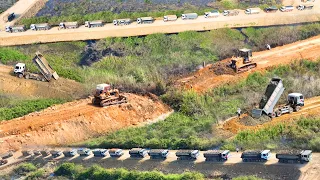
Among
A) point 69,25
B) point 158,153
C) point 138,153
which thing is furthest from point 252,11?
point 158,153

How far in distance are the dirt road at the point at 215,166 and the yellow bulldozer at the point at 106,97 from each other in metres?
8.09

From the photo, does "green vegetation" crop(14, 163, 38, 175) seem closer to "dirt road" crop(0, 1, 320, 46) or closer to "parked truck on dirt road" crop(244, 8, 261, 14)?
"dirt road" crop(0, 1, 320, 46)

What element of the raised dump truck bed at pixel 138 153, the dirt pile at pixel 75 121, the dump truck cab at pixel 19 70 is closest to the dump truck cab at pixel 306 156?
the raised dump truck bed at pixel 138 153

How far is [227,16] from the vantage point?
73.7 m

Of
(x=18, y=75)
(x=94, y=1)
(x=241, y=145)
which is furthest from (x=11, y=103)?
(x=94, y=1)

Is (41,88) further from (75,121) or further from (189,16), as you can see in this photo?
(189,16)

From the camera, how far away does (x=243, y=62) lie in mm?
61312

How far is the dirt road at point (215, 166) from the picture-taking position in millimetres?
41656

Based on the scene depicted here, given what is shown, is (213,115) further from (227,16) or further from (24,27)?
(24,27)

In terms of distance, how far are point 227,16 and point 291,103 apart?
22.5 m

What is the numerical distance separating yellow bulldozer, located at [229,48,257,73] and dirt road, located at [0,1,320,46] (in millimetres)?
9928

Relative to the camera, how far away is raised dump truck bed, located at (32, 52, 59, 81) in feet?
207

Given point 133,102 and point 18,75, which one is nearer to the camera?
point 133,102

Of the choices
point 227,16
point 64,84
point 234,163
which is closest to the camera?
point 234,163
